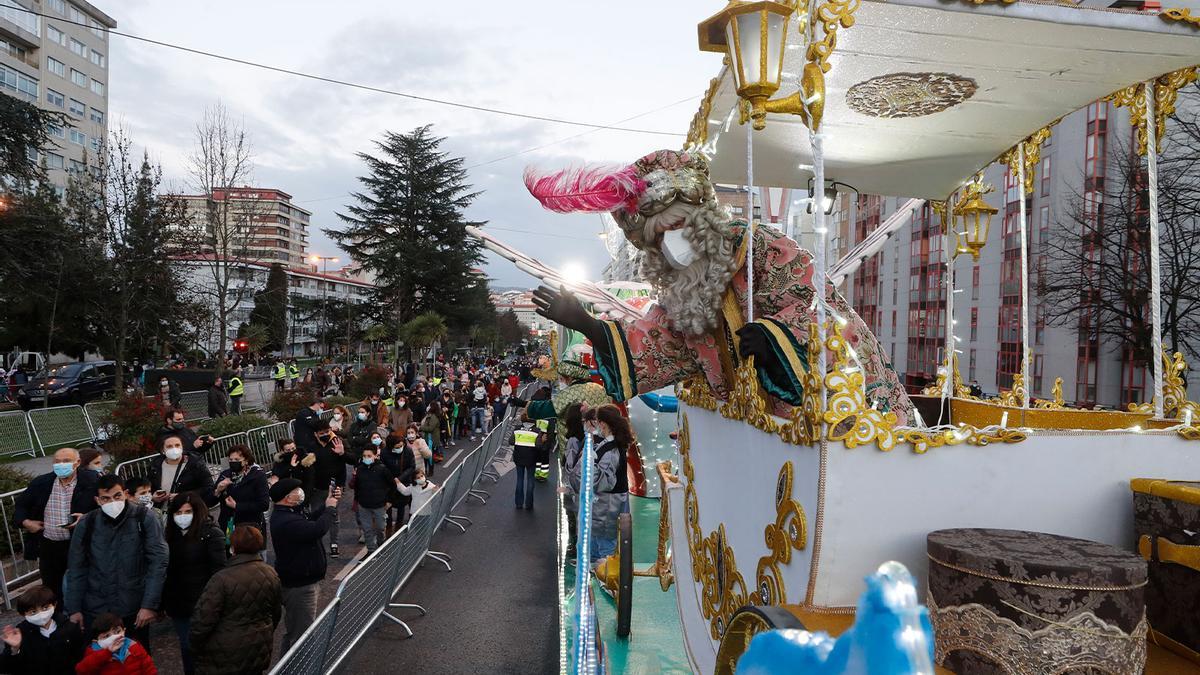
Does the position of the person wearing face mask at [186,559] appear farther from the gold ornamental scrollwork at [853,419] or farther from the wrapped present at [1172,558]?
the wrapped present at [1172,558]

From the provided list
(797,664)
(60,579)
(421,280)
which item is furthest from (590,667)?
(421,280)

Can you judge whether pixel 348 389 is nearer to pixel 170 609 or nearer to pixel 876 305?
pixel 170 609

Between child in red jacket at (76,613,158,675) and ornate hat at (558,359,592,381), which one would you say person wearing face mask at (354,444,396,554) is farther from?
ornate hat at (558,359,592,381)

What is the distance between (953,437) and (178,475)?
6.72 meters

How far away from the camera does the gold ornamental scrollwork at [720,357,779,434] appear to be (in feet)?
9.48

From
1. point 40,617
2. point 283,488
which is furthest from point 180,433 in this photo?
point 40,617

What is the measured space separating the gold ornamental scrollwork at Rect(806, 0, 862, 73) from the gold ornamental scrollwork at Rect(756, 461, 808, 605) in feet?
4.82

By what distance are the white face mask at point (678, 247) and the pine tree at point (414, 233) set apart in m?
31.7

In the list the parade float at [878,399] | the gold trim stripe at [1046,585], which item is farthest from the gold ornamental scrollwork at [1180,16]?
the gold trim stripe at [1046,585]

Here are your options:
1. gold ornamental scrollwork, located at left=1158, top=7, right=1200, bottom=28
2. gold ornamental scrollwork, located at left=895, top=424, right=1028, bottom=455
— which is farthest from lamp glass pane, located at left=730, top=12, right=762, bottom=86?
gold ornamental scrollwork, located at left=1158, top=7, right=1200, bottom=28

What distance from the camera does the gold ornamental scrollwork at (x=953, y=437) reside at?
235cm

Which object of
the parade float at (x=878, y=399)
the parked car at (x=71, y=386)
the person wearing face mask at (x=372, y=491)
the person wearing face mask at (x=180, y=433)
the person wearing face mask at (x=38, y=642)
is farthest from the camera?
the parked car at (x=71, y=386)

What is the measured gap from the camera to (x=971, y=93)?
3578 millimetres

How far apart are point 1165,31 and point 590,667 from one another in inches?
139
